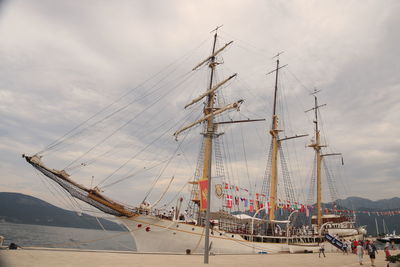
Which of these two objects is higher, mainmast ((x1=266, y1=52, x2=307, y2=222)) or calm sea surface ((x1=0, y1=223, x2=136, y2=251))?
mainmast ((x1=266, y1=52, x2=307, y2=222))

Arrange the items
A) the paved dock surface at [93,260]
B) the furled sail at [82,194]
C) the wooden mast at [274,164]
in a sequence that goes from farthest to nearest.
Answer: the wooden mast at [274,164] → the furled sail at [82,194] → the paved dock surface at [93,260]

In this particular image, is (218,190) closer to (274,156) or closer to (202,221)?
(202,221)

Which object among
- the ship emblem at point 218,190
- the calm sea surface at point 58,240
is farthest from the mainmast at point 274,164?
the calm sea surface at point 58,240

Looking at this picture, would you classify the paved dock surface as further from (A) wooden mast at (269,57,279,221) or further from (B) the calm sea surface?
(A) wooden mast at (269,57,279,221)

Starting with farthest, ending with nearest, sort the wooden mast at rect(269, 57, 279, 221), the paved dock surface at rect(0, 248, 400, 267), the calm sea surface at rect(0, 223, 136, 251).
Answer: the calm sea surface at rect(0, 223, 136, 251), the wooden mast at rect(269, 57, 279, 221), the paved dock surface at rect(0, 248, 400, 267)

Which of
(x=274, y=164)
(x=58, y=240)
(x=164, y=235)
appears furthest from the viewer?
(x=58, y=240)

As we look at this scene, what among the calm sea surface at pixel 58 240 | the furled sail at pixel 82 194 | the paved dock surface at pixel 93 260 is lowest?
the calm sea surface at pixel 58 240

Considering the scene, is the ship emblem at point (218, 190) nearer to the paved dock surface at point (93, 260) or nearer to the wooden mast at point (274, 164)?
the paved dock surface at point (93, 260)

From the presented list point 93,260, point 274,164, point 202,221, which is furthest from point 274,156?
point 93,260

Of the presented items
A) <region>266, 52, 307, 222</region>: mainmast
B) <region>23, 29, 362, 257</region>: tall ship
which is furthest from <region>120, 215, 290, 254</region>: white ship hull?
<region>266, 52, 307, 222</region>: mainmast

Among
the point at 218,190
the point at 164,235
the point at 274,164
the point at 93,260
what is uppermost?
the point at 274,164

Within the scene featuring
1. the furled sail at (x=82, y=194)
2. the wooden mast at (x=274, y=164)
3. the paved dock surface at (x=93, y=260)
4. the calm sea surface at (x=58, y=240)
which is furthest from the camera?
the calm sea surface at (x=58, y=240)

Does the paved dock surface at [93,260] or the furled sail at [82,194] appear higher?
the furled sail at [82,194]

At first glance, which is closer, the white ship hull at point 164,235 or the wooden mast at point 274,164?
the white ship hull at point 164,235
